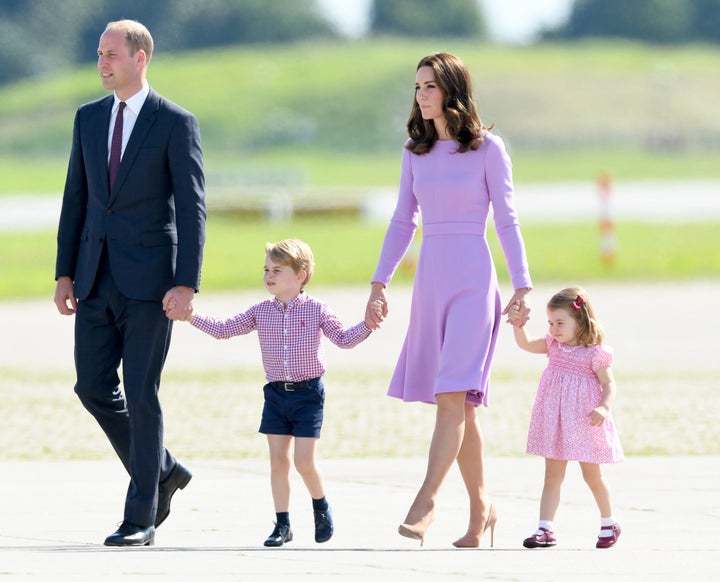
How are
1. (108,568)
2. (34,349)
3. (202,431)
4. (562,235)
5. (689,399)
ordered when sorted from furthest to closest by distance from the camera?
(562,235) → (34,349) → (689,399) → (202,431) → (108,568)

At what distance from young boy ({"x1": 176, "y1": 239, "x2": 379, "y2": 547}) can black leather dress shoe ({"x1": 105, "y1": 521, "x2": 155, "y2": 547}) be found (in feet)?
1.50

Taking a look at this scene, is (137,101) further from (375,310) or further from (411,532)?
(411,532)

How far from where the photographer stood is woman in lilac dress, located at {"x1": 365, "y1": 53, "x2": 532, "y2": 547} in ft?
20.7

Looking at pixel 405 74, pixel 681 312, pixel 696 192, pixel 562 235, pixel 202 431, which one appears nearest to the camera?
pixel 202 431

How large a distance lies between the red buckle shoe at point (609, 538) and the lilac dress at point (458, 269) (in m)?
0.65

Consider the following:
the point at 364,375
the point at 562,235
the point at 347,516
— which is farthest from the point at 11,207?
the point at 347,516

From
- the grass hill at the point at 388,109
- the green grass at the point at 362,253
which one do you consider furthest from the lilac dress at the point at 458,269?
the grass hill at the point at 388,109

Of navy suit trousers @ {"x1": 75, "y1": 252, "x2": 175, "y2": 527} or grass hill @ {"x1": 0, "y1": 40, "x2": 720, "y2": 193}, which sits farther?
grass hill @ {"x1": 0, "y1": 40, "x2": 720, "y2": 193}

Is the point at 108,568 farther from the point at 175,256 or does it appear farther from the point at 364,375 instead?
the point at 364,375

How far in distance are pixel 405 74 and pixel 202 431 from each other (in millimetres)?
88818

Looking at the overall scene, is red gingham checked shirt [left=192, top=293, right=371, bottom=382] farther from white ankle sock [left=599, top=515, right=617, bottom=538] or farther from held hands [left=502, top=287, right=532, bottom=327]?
white ankle sock [left=599, top=515, right=617, bottom=538]

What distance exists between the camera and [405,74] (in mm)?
97938

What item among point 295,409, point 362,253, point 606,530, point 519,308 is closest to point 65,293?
point 295,409

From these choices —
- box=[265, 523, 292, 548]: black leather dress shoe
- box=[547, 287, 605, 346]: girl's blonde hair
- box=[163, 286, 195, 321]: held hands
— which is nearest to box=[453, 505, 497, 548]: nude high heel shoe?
box=[265, 523, 292, 548]: black leather dress shoe
